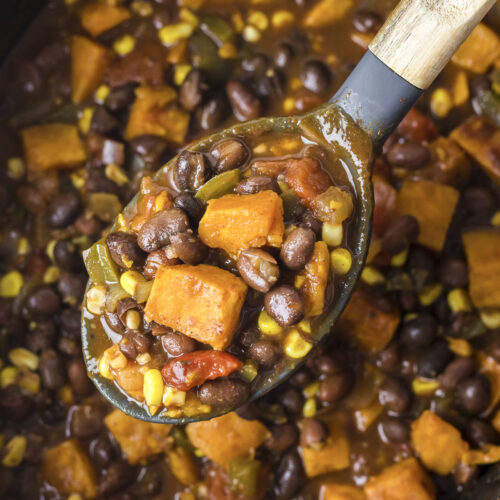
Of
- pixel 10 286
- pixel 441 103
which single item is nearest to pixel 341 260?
pixel 441 103

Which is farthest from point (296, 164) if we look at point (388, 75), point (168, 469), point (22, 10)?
point (22, 10)

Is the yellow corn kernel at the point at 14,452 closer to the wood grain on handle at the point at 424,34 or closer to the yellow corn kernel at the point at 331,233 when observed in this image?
the yellow corn kernel at the point at 331,233

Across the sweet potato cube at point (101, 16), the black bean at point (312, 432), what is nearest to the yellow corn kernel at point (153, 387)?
the black bean at point (312, 432)

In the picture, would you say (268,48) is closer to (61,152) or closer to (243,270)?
(61,152)

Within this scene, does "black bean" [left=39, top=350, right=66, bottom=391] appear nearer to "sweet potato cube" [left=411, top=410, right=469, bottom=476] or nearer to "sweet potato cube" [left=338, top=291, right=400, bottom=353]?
"sweet potato cube" [left=338, top=291, right=400, bottom=353]

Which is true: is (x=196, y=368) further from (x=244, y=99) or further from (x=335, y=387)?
(x=244, y=99)

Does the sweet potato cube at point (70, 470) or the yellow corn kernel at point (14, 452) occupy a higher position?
the sweet potato cube at point (70, 470)
